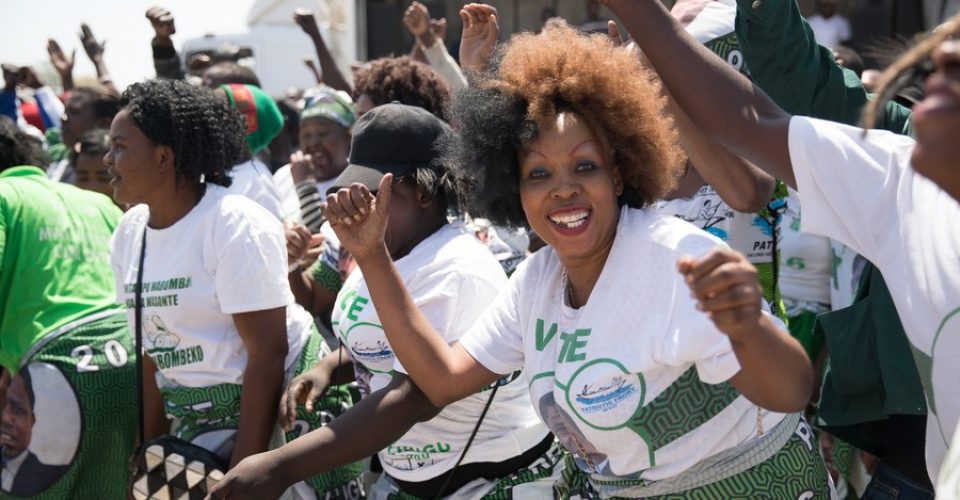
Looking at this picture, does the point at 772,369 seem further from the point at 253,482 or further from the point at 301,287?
the point at 301,287

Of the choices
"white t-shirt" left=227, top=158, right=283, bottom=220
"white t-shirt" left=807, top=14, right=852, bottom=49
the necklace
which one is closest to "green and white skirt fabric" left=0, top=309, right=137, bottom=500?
"white t-shirt" left=227, top=158, right=283, bottom=220

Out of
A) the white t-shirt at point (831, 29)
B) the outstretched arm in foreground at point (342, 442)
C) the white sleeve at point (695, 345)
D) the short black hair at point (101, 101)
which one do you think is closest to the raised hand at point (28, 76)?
the short black hair at point (101, 101)

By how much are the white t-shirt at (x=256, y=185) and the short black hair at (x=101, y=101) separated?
2529 millimetres

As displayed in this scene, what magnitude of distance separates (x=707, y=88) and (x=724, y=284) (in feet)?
2.06

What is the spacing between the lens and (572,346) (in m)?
2.59

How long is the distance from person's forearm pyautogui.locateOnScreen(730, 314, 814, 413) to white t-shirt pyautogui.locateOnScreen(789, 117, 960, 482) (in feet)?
0.75

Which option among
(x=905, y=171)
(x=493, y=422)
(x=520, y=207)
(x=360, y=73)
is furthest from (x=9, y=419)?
(x=905, y=171)

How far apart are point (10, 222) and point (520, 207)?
295 centimetres

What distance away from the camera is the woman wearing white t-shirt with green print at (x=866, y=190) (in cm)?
212

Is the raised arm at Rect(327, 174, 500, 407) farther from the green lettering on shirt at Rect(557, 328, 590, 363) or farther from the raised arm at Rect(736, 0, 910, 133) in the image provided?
the raised arm at Rect(736, 0, 910, 133)

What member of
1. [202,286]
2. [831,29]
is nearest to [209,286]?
[202,286]

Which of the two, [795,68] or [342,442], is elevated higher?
[795,68]

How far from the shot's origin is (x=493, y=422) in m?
3.44

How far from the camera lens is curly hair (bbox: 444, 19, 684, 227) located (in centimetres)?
272
